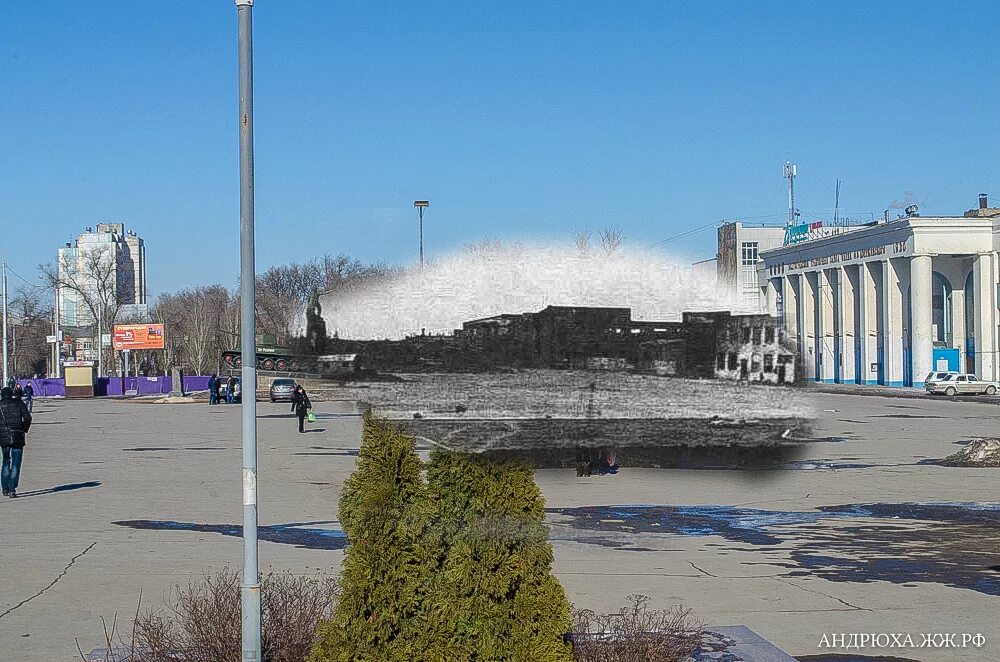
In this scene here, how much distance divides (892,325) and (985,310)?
5.68 meters

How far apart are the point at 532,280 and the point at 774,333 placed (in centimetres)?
53

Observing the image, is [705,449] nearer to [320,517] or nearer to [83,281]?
[320,517]

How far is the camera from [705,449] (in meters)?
2.43

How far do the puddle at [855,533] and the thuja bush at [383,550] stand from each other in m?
6.41

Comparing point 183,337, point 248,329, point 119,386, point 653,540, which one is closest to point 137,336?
point 119,386

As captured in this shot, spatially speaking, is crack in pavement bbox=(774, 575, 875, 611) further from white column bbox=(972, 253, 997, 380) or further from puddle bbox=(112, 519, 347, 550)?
white column bbox=(972, 253, 997, 380)

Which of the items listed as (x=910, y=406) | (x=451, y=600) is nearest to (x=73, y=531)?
(x=451, y=600)

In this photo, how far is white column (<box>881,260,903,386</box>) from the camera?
65000 millimetres

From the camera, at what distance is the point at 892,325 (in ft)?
219

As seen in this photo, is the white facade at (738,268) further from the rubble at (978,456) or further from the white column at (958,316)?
the white column at (958,316)

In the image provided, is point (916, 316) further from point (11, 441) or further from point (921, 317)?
point (11, 441)

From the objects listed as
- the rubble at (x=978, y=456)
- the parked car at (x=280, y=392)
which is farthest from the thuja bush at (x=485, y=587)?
the parked car at (x=280, y=392)

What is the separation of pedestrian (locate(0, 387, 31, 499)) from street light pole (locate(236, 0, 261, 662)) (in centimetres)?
1205

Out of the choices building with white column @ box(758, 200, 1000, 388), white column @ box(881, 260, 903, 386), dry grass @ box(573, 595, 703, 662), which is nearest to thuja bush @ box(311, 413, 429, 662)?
dry grass @ box(573, 595, 703, 662)
